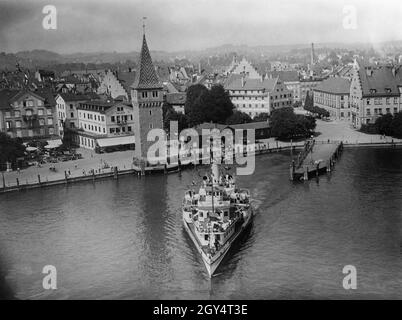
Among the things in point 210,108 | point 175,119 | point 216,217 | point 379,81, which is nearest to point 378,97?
point 379,81

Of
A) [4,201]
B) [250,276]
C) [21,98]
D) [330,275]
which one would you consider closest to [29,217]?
[4,201]

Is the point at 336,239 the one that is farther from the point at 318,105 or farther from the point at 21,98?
the point at 318,105

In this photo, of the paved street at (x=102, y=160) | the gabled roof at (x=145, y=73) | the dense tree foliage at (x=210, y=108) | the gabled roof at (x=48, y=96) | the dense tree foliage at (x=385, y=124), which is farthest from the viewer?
the dense tree foliage at (x=210, y=108)

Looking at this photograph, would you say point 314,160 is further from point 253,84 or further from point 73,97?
point 73,97

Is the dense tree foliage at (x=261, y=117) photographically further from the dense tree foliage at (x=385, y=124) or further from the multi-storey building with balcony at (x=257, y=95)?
the dense tree foliage at (x=385, y=124)

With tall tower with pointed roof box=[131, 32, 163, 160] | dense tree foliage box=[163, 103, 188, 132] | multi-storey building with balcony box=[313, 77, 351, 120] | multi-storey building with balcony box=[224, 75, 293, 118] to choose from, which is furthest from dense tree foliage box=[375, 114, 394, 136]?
tall tower with pointed roof box=[131, 32, 163, 160]

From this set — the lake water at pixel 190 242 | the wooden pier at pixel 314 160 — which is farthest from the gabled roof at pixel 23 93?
the wooden pier at pixel 314 160
